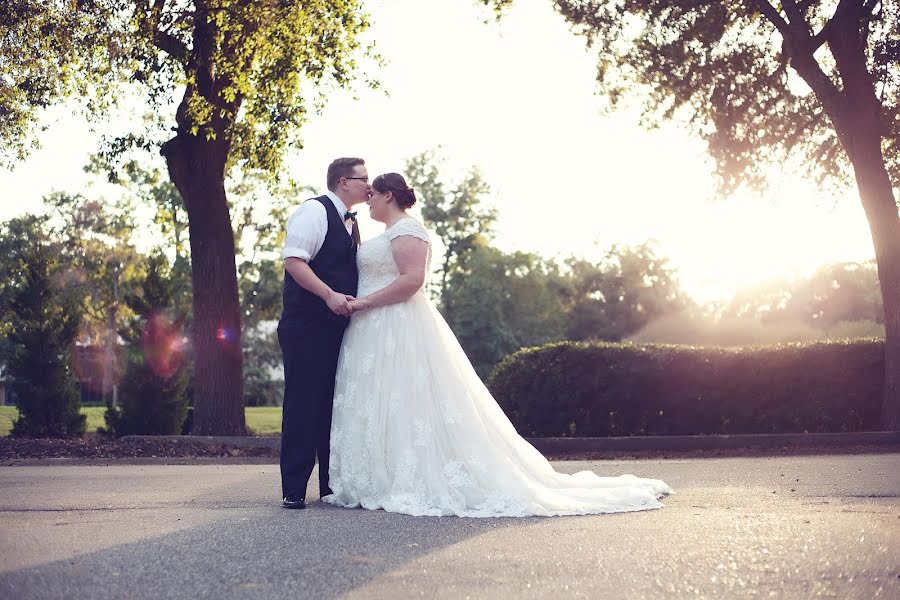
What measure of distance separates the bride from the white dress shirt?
366mm

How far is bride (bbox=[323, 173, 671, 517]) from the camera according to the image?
23.5ft

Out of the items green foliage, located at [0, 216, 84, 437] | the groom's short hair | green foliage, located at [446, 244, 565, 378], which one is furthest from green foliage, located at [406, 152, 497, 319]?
the groom's short hair

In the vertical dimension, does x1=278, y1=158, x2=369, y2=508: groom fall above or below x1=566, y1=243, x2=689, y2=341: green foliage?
below

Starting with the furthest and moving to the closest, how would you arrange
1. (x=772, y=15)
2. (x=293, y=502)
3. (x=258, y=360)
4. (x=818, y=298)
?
(x=818, y=298), (x=258, y=360), (x=772, y=15), (x=293, y=502)

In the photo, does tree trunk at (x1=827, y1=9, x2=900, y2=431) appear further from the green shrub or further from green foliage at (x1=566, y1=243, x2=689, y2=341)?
green foliage at (x1=566, y1=243, x2=689, y2=341)

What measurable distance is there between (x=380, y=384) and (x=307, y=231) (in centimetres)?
121

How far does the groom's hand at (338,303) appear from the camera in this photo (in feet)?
24.5

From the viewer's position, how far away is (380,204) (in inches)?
308

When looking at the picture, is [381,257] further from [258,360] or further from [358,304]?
Result: [258,360]

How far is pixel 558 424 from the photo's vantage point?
16312mm

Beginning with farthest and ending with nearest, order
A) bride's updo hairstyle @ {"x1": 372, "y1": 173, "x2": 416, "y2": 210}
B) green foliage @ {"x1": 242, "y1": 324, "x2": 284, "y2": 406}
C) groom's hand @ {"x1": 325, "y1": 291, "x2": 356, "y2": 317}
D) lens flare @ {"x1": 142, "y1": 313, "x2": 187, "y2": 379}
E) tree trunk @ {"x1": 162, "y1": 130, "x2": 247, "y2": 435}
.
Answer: green foliage @ {"x1": 242, "y1": 324, "x2": 284, "y2": 406}
lens flare @ {"x1": 142, "y1": 313, "x2": 187, "y2": 379}
tree trunk @ {"x1": 162, "y1": 130, "x2": 247, "y2": 435}
bride's updo hairstyle @ {"x1": 372, "y1": 173, "x2": 416, "y2": 210}
groom's hand @ {"x1": 325, "y1": 291, "x2": 356, "y2": 317}

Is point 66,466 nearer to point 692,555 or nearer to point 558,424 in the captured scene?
point 558,424

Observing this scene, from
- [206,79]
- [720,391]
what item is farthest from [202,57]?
[720,391]

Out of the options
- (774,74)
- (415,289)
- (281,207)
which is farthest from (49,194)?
(415,289)
